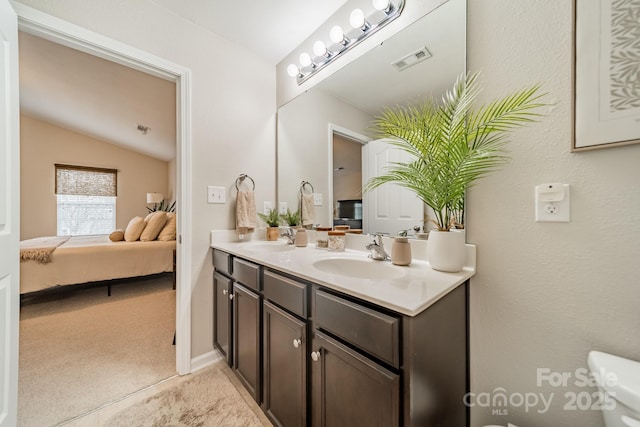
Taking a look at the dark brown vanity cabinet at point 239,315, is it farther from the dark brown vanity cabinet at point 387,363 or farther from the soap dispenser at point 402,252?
the soap dispenser at point 402,252

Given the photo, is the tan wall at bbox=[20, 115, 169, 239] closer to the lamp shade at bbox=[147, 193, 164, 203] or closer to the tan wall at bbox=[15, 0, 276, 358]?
the lamp shade at bbox=[147, 193, 164, 203]

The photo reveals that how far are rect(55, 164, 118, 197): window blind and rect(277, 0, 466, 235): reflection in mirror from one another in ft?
17.5

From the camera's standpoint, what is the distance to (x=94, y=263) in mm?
2811

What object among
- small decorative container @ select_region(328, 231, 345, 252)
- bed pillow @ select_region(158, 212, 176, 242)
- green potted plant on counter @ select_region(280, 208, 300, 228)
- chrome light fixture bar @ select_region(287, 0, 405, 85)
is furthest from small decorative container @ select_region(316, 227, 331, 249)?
bed pillow @ select_region(158, 212, 176, 242)

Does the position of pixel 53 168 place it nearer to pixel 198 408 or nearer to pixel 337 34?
pixel 198 408

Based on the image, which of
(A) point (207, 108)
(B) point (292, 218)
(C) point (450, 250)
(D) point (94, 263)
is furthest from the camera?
(D) point (94, 263)

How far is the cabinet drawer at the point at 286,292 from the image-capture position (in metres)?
0.96

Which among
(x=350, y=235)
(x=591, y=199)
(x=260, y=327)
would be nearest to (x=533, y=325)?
(x=591, y=199)

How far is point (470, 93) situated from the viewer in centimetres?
102

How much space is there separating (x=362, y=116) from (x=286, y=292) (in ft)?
3.55

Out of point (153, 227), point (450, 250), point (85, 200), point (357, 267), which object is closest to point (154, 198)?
point (85, 200)

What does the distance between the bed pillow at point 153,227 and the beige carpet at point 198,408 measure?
257cm

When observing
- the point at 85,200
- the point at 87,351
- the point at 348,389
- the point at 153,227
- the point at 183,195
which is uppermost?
the point at 85,200

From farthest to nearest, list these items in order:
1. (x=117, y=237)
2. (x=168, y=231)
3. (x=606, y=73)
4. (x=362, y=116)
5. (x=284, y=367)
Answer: (x=168, y=231) → (x=117, y=237) → (x=362, y=116) → (x=284, y=367) → (x=606, y=73)
